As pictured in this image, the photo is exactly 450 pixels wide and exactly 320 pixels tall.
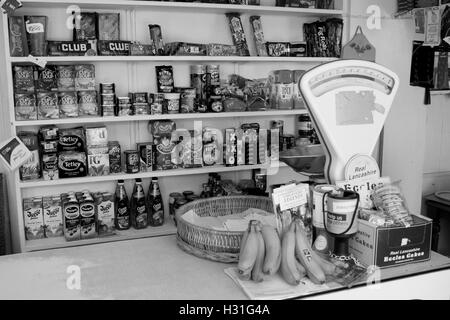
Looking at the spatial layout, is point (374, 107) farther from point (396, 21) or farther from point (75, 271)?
point (396, 21)

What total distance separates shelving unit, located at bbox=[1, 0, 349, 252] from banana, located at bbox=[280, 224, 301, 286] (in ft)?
5.85

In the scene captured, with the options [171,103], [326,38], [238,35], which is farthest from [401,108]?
[171,103]

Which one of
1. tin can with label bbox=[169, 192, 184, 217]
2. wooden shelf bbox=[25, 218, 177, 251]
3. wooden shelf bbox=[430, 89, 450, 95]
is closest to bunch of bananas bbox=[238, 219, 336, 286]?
wooden shelf bbox=[25, 218, 177, 251]

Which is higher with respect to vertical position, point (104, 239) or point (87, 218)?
point (87, 218)

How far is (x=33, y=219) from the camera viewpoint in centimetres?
292

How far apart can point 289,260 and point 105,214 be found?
191cm

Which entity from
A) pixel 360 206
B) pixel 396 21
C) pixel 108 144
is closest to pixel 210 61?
pixel 108 144

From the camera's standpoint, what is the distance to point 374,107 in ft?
5.25

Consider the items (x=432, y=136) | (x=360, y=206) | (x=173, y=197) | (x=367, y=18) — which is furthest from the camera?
(x=432, y=136)

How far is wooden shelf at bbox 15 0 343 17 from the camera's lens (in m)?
2.82

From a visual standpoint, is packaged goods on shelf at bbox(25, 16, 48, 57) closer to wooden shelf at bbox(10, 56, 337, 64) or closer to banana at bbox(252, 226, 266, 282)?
wooden shelf at bbox(10, 56, 337, 64)

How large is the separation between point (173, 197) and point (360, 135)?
1.87 m

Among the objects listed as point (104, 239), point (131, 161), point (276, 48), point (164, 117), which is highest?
point (276, 48)

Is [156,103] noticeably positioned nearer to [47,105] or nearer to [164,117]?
[164,117]
